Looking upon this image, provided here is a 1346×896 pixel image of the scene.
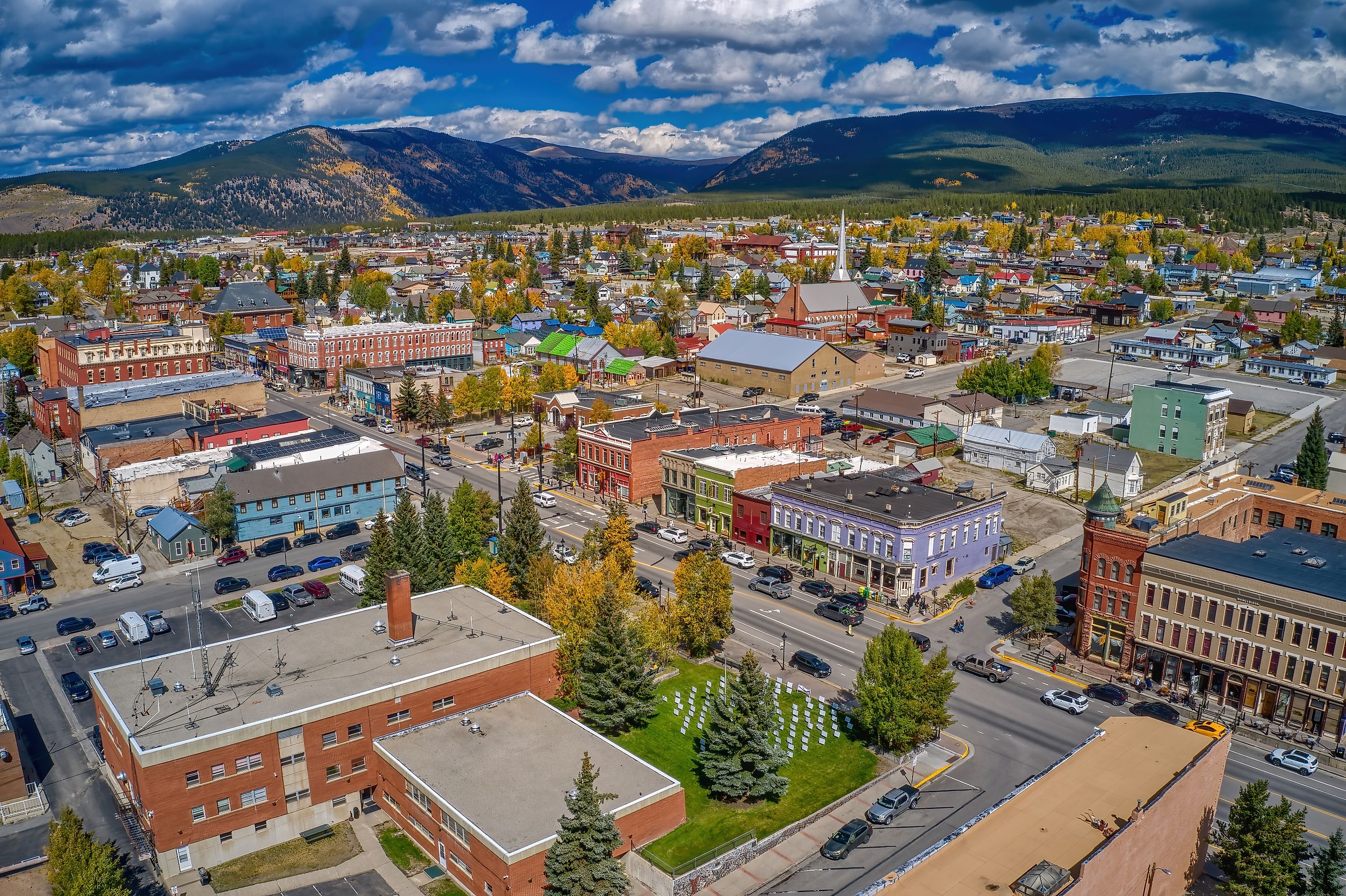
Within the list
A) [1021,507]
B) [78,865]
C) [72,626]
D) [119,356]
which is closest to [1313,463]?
[1021,507]

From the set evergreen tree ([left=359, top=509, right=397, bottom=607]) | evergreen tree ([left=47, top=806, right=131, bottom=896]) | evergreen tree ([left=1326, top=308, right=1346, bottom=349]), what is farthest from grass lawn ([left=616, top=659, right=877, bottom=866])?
evergreen tree ([left=1326, top=308, right=1346, bottom=349])

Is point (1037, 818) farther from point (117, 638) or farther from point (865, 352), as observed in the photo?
point (865, 352)

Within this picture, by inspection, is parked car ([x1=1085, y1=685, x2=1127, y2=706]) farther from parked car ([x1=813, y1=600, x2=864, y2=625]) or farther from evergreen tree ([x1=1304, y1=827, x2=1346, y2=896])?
evergreen tree ([x1=1304, y1=827, x2=1346, y2=896])

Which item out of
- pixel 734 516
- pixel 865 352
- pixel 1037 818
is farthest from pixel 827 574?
pixel 865 352

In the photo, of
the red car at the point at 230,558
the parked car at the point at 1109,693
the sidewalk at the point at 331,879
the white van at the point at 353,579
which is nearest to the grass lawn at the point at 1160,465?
the parked car at the point at 1109,693

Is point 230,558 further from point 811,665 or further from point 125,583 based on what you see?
point 811,665
